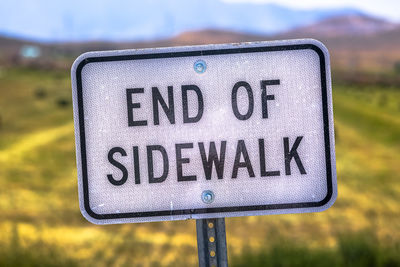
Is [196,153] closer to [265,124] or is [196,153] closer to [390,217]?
[265,124]

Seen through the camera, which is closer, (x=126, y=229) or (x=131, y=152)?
(x=131, y=152)

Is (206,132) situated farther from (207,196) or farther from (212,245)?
(212,245)

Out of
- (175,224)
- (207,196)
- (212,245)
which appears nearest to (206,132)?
(207,196)

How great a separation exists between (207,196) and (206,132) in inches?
8.8

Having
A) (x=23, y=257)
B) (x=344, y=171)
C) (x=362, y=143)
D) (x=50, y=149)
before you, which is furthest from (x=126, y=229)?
(x=362, y=143)

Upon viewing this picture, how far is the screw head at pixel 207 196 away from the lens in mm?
1959

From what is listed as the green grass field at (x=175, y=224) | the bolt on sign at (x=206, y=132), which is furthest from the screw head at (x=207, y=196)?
the green grass field at (x=175, y=224)

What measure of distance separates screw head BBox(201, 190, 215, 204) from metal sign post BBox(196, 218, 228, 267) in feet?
0.24

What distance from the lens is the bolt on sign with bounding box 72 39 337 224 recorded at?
77.5 inches

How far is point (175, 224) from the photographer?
8.41 m

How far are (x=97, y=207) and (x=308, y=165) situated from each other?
0.76 metres

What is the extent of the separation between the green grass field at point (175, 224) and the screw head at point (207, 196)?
2829mm

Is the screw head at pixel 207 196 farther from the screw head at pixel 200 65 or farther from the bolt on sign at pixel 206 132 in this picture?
the screw head at pixel 200 65

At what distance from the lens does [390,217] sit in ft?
29.0
